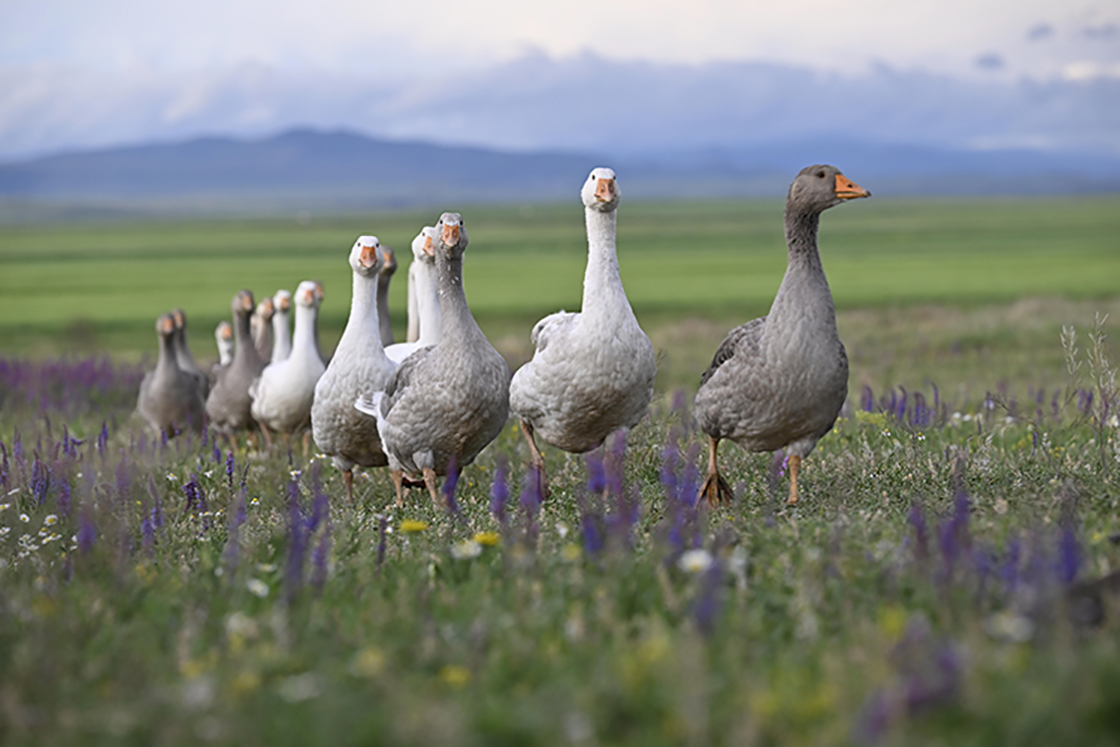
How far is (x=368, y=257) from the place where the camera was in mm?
9586

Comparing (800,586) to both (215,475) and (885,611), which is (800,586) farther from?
(215,475)

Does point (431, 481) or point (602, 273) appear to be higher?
point (602, 273)

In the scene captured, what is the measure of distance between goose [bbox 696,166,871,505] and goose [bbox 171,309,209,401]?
8.55 meters

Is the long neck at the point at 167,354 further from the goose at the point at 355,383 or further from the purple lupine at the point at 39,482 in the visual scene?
the purple lupine at the point at 39,482

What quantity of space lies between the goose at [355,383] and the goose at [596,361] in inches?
62.9

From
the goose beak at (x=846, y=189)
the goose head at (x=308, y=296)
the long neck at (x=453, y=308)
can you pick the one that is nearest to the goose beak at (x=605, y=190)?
the long neck at (x=453, y=308)

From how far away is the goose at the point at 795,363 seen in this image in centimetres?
729

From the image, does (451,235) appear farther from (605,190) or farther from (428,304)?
(428,304)

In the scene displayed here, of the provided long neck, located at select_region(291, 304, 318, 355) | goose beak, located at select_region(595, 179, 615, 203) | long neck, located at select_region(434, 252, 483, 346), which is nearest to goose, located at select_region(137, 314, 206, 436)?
long neck, located at select_region(291, 304, 318, 355)

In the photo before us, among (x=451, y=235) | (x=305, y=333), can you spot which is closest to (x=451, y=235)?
(x=451, y=235)

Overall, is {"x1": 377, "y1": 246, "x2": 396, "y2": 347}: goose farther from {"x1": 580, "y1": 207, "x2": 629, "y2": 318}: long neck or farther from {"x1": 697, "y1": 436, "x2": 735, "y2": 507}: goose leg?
{"x1": 697, "y1": 436, "x2": 735, "y2": 507}: goose leg

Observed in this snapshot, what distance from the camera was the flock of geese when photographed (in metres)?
7.37

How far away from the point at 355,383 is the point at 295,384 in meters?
2.66

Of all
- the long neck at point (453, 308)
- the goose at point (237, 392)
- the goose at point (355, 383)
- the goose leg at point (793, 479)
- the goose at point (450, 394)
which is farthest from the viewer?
the goose at point (237, 392)
